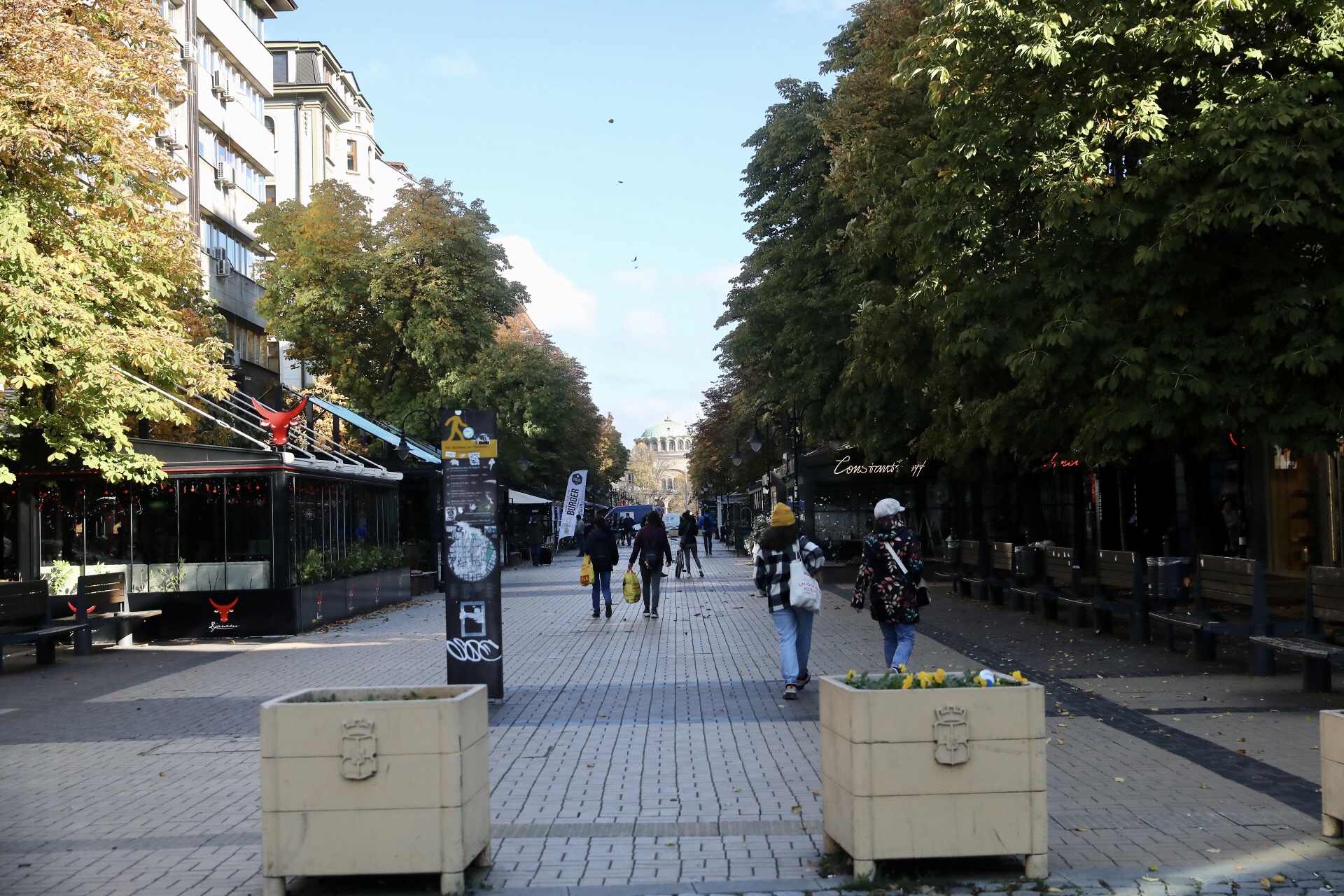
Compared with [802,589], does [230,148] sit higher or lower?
higher

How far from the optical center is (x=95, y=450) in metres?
18.7

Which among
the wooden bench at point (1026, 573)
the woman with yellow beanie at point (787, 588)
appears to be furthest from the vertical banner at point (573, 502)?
the woman with yellow beanie at point (787, 588)

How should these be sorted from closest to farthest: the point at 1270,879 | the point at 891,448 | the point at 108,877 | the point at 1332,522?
the point at 1270,879 → the point at 108,877 → the point at 1332,522 → the point at 891,448

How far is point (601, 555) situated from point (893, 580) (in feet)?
38.5

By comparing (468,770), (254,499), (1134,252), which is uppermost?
(1134,252)

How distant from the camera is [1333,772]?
6.40 m

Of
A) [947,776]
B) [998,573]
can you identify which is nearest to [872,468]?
[998,573]

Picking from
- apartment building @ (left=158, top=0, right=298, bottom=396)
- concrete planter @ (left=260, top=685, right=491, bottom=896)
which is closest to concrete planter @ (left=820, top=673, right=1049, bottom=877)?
concrete planter @ (left=260, top=685, right=491, bottom=896)

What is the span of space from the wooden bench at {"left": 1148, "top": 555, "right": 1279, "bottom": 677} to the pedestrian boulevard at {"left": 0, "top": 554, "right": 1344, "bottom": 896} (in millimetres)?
330

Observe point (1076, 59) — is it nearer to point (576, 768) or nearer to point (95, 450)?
point (576, 768)

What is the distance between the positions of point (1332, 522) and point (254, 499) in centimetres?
1780

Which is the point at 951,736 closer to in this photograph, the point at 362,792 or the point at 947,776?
the point at 947,776

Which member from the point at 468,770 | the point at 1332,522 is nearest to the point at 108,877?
the point at 468,770

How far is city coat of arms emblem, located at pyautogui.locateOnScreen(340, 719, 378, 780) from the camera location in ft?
19.1
